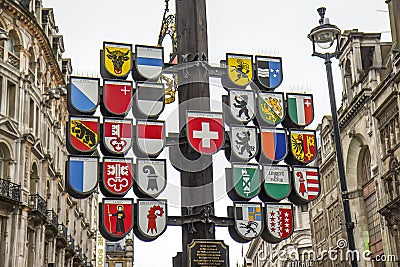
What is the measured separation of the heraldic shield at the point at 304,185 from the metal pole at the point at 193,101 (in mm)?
1896

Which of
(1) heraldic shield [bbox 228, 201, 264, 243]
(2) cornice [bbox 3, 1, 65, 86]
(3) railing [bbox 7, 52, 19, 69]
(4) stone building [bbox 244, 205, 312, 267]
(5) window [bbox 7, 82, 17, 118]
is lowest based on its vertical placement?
(1) heraldic shield [bbox 228, 201, 264, 243]

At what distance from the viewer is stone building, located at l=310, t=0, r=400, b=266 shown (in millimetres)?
42219

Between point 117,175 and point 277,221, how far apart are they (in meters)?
3.08

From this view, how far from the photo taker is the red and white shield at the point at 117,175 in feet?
38.6

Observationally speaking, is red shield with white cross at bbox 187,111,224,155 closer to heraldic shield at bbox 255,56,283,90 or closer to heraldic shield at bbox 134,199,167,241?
heraldic shield at bbox 134,199,167,241

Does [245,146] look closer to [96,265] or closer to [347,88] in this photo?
[347,88]

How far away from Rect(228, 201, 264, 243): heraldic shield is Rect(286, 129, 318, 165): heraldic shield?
1383 mm

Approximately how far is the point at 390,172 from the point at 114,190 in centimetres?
3333

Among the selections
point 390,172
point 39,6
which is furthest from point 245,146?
point 39,6

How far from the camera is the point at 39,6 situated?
149 ft

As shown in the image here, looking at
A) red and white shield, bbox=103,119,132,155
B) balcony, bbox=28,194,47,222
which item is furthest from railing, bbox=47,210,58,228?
red and white shield, bbox=103,119,132,155

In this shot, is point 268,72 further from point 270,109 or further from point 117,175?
point 117,175

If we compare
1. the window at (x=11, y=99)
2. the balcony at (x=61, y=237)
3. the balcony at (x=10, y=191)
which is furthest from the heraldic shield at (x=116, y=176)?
the balcony at (x=61, y=237)

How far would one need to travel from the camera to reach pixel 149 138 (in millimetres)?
12062
